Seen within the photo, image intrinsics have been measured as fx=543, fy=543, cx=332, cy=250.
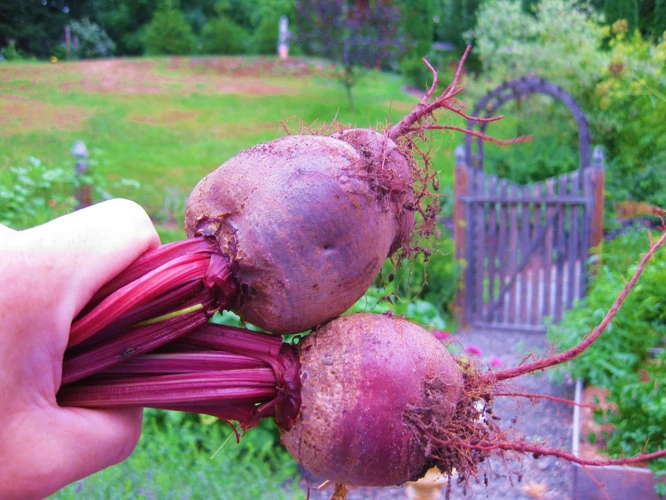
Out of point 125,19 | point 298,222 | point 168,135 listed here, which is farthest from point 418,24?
point 298,222

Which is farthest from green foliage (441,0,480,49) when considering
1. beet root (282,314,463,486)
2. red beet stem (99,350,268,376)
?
red beet stem (99,350,268,376)

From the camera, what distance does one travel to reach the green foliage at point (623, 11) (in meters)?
4.56

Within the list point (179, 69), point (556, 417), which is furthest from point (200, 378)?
point (179, 69)

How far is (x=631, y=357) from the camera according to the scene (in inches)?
129

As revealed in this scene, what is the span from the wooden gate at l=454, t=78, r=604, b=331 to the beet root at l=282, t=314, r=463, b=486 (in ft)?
14.5

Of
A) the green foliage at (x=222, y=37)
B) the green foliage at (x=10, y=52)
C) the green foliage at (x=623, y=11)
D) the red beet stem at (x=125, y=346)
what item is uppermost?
the green foliage at (x=623, y=11)

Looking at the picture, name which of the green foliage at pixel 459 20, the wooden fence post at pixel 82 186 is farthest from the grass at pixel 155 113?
the green foliage at pixel 459 20

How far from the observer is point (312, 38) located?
9062mm

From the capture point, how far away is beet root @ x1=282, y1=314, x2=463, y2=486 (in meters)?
0.99

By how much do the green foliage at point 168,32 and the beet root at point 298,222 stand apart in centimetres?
288

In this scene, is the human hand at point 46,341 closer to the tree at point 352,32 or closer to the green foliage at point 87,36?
the green foliage at point 87,36

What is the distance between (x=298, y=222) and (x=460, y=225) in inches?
186

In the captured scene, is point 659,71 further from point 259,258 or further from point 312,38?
point 259,258

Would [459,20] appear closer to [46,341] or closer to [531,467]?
[531,467]
